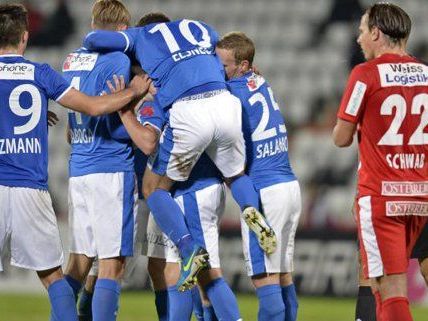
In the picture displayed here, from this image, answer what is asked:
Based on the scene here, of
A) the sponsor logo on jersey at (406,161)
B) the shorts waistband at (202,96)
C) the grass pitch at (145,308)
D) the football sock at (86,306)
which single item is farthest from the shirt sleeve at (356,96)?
the grass pitch at (145,308)

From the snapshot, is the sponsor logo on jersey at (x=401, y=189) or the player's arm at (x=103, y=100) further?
the player's arm at (x=103, y=100)

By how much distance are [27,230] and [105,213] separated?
1.95ft

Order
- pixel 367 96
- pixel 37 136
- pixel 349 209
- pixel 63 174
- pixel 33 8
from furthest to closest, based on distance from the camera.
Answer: pixel 33 8 → pixel 63 174 → pixel 349 209 → pixel 37 136 → pixel 367 96

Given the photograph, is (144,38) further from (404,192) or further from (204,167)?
(404,192)

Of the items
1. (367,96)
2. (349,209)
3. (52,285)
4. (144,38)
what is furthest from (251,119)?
(349,209)

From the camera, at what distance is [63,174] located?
1388cm

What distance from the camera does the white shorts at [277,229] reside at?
655cm

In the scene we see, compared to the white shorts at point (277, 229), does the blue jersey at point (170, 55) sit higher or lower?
higher

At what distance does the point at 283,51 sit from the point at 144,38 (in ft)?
27.8

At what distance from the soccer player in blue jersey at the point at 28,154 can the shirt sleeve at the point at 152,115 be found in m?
0.41

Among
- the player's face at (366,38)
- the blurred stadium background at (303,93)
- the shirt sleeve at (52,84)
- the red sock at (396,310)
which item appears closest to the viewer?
the red sock at (396,310)

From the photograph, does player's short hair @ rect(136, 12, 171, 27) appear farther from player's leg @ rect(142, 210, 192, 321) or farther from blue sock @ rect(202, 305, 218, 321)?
blue sock @ rect(202, 305, 218, 321)

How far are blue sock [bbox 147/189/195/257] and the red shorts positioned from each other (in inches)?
45.4

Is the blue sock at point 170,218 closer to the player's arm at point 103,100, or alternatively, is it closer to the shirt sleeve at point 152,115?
the shirt sleeve at point 152,115
